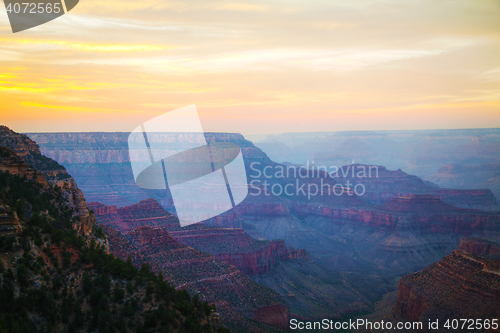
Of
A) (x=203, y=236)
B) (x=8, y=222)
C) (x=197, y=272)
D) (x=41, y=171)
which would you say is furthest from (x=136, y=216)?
(x=8, y=222)

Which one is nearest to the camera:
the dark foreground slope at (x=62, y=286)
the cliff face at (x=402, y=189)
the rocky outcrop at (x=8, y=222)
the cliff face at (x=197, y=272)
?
the dark foreground slope at (x=62, y=286)

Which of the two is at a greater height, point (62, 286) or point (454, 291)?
point (62, 286)

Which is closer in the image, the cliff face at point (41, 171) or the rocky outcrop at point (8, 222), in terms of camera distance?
the rocky outcrop at point (8, 222)

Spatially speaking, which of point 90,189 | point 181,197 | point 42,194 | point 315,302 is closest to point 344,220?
point 181,197

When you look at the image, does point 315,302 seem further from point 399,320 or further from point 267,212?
point 267,212

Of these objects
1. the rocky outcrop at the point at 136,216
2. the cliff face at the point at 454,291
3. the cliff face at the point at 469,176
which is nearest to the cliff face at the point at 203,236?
the rocky outcrop at the point at 136,216

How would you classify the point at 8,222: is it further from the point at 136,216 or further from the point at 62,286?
the point at 136,216

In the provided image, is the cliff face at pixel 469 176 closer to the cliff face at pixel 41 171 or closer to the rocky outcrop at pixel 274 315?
the rocky outcrop at pixel 274 315
